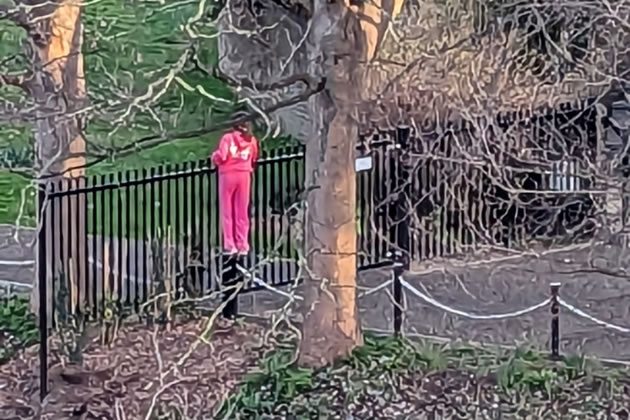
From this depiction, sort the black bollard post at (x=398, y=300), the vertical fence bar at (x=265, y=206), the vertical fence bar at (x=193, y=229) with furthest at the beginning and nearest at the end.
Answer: the vertical fence bar at (x=265, y=206) → the vertical fence bar at (x=193, y=229) → the black bollard post at (x=398, y=300)

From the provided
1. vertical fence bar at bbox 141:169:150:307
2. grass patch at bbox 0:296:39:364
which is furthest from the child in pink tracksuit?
grass patch at bbox 0:296:39:364

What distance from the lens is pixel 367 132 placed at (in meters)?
11.2

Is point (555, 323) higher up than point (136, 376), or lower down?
higher up

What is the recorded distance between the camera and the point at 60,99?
8547 mm

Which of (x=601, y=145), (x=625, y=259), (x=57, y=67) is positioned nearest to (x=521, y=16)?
(x=601, y=145)

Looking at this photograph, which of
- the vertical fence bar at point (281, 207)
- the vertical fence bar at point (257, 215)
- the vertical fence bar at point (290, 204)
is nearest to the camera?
the vertical fence bar at point (290, 204)

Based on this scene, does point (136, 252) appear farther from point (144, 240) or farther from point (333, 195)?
point (333, 195)

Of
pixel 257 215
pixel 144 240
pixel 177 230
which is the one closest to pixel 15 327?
pixel 144 240

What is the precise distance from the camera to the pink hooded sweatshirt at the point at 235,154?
10516 millimetres

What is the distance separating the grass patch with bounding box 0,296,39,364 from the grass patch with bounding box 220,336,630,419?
1.82 metres

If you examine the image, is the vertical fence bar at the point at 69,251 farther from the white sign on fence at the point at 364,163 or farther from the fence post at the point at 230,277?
the white sign on fence at the point at 364,163

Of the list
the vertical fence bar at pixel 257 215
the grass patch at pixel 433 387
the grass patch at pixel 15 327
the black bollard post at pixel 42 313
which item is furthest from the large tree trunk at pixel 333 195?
the vertical fence bar at pixel 257 215

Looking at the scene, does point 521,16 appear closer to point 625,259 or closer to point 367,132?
point 625,259

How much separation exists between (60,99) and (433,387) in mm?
3117
